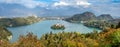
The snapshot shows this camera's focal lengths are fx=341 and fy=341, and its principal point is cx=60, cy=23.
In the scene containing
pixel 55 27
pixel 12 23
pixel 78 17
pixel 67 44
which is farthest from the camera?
pixel 78 17

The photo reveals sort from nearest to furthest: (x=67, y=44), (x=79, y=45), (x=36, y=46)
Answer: (x=36, y=46), (x=79, y=45), (x=67, y=44)

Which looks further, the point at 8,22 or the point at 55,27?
the point at 8,22

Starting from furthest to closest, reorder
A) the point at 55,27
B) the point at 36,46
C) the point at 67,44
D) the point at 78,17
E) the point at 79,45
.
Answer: the point at 78,17 < the point at 55,27 < the point at 67,44 < the point at 79,45 < the point at 36,46

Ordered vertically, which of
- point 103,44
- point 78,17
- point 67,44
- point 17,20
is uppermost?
point 103,44

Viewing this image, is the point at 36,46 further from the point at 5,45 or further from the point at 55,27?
the point at 55,27

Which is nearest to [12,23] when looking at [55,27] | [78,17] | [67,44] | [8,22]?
[8,22]

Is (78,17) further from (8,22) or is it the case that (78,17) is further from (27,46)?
(27,46)

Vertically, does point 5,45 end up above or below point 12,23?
above

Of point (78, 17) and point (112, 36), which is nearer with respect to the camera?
point (112, 36)

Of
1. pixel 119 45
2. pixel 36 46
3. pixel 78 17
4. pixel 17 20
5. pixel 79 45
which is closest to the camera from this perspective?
pixel 119 45

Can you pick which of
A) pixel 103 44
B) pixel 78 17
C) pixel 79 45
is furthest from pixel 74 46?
pixel 78 17
